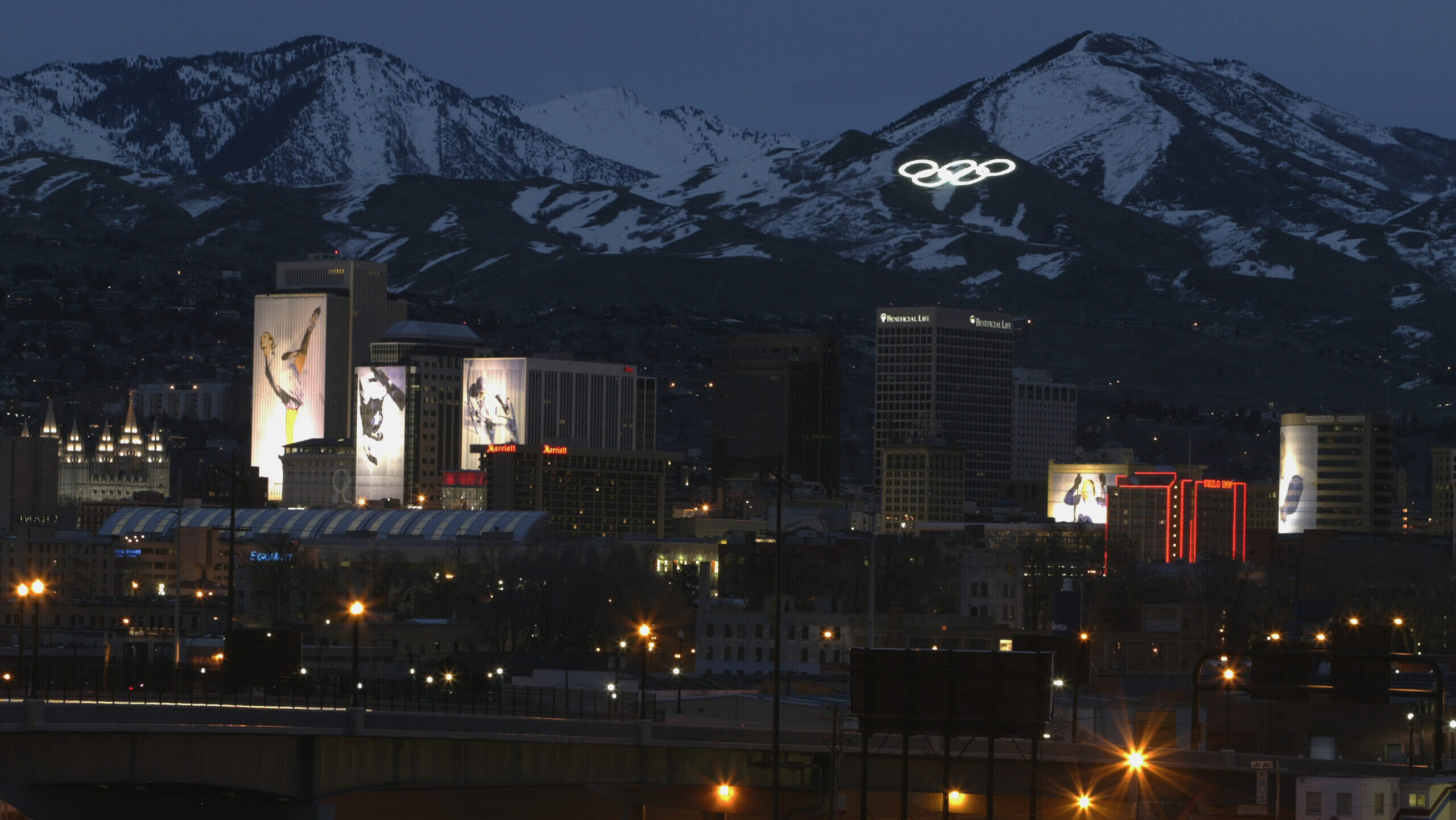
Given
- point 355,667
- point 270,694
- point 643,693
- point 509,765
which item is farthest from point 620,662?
point 509,765

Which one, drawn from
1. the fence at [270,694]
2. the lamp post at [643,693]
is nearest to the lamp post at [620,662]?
the lamp post at [643,693]

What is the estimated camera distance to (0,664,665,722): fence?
86750mm

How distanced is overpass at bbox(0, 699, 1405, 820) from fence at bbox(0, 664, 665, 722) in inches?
98.5

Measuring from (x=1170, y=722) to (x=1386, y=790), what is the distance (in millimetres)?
28220

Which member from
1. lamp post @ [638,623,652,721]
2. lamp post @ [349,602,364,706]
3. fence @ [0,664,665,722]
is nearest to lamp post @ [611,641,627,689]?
lamp post @ [638,623,652,721]

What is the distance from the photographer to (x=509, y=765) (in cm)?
8725

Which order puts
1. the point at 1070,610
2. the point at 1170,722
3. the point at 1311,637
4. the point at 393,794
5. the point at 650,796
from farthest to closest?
the point at 1070,610 → the point at 1311,637 → the point at 1170,722 → the point at 393,794 → the point at 650,796

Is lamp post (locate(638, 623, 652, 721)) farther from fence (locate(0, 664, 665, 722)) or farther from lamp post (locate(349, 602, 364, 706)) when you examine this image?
lamp post (locate(349, 602, 364, 706))

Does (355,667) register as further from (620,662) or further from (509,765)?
(620,662)

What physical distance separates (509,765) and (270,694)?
12244 millimetres

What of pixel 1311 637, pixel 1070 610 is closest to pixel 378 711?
pixel 1311 637

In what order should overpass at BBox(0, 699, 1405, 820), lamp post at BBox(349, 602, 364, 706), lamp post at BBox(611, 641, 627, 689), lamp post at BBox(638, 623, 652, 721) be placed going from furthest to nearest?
lamp post at BBox(611, 641, 627, 689), lamp post at BBox(638, 623, 652, 721), lamp post at BBox(349, 602, 364, 706), overpass at BBox(0, 699, 1405, 820)

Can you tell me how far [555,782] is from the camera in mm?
88312

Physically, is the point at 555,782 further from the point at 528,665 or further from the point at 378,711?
the point at 528,665
